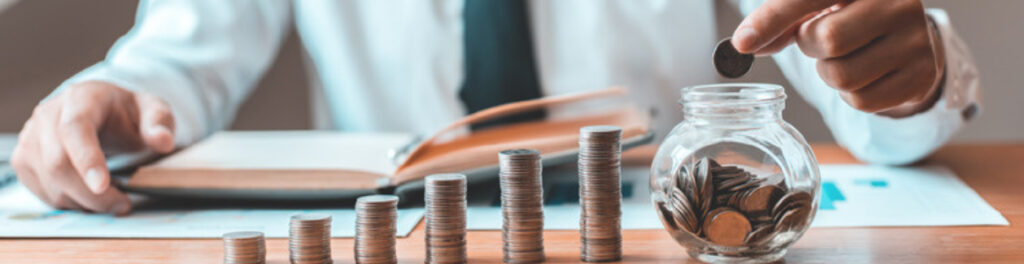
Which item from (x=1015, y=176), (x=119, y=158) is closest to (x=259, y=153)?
(x=119, y=158)

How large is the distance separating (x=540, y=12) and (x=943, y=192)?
0.82m

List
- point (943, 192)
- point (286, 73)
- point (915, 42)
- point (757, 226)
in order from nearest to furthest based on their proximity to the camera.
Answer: point (757, 226) → point (915, 42) → point (943, 192) → point (286, 73)

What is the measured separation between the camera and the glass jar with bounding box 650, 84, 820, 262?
0.61 m

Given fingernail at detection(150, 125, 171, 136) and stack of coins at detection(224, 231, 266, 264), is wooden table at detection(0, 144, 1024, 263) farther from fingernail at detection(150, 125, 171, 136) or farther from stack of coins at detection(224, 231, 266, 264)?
fingernail at detection(150, 125, 171, 136)

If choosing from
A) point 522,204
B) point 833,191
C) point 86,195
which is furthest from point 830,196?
point 86,195

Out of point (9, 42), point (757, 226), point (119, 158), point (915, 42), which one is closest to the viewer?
point (757, 226)

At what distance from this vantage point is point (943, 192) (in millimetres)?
929

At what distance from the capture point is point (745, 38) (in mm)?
641

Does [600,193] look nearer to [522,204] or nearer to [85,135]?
[522,204]

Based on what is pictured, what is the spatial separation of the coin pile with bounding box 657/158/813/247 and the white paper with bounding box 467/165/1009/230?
0.17 metres

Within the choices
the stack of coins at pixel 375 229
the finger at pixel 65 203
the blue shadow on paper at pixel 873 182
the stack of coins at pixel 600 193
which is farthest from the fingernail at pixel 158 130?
the blue shadow on paper at pixel 873 182

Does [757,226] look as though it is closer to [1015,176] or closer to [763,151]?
[763,151]

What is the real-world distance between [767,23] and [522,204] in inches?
8.8

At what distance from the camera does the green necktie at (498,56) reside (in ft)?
4.74
